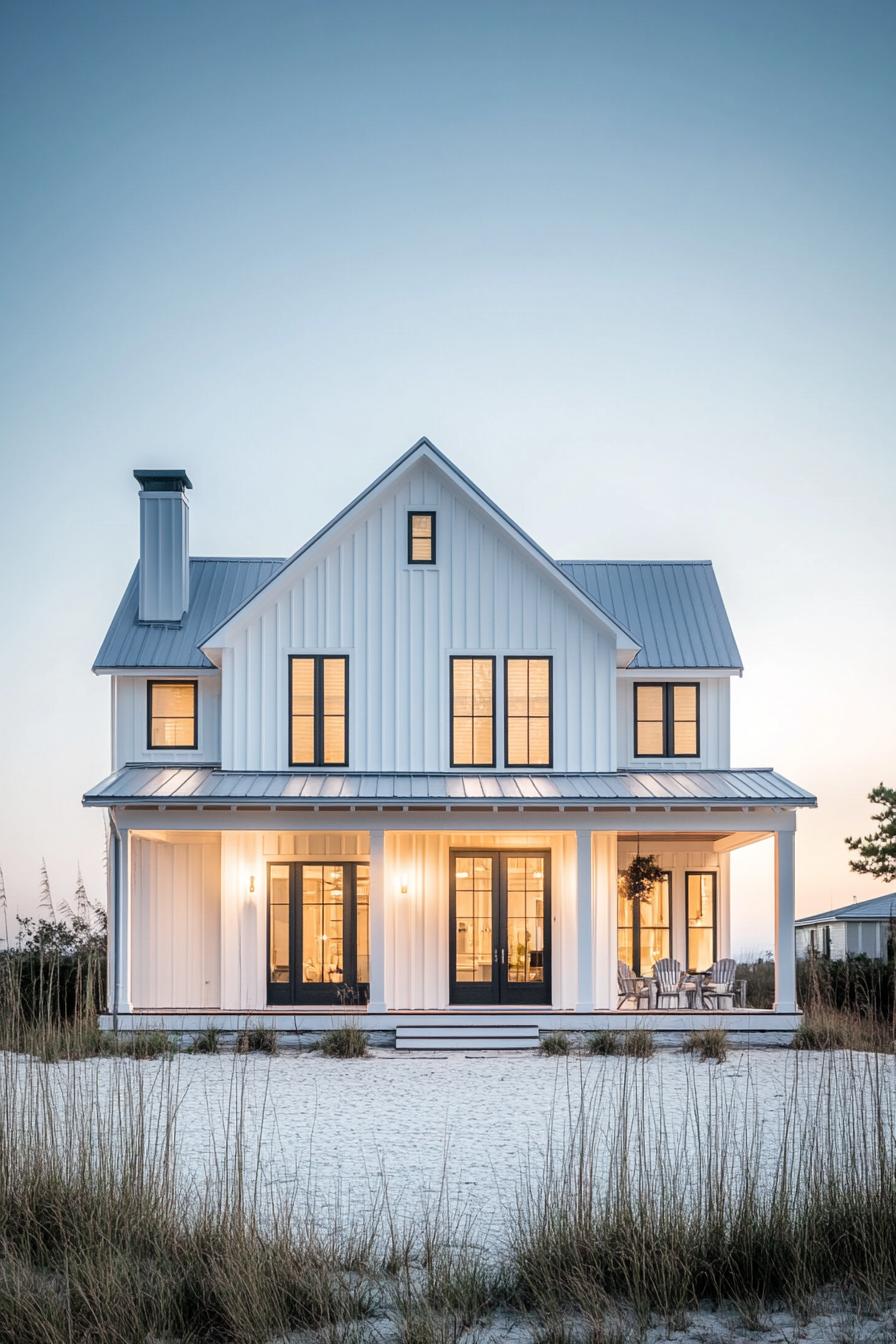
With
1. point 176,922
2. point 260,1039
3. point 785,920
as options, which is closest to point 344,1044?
point 260,1039

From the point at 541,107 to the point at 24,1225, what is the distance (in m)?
17.0

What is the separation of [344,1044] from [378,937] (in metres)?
1.82

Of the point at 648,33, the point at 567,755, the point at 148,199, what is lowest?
the point at 567,755

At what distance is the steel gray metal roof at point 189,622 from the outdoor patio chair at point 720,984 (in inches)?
357

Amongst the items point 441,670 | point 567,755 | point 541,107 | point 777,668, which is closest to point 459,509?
point 441,670

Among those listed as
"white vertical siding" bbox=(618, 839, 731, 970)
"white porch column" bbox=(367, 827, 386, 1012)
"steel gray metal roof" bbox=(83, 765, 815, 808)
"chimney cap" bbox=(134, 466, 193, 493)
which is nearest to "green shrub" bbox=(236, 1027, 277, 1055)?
"white porch column" bbox=(367, 827, 386, 1012)

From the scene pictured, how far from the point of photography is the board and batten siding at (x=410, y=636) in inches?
790

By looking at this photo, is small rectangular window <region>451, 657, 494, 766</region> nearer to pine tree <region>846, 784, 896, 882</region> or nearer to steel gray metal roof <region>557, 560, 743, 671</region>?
steel gray metal roof <region>557, 560, 743, 671</region>

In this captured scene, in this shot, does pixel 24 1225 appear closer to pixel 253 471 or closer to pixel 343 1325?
pixel 343 1325

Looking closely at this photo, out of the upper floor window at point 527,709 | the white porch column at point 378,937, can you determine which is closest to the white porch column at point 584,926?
the upper floor window at point 527,709

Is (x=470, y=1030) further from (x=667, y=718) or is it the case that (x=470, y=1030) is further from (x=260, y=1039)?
(x=667, y=718)

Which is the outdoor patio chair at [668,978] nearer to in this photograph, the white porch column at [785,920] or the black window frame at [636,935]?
the white porch column at [785,920]

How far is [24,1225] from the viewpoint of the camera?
277 inches

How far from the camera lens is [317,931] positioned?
1984 cm
